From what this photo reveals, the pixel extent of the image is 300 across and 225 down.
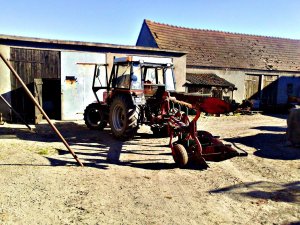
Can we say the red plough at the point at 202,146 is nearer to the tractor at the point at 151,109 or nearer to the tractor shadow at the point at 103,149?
the tractor at the point at 151,109

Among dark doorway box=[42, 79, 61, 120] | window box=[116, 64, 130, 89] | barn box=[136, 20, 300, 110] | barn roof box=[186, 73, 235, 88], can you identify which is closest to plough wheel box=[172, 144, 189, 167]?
window box=[116, 64, 130, 89]

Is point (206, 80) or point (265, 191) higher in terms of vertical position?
point (206, 80)

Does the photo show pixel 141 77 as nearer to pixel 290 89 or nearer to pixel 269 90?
pixel 269 90

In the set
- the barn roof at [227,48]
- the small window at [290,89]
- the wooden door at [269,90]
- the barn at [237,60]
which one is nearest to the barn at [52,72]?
the barn at [237,60]

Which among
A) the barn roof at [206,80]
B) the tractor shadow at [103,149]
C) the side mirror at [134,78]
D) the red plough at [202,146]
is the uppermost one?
the barn roof at [206,80]

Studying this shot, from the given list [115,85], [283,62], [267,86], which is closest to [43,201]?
[115,85]

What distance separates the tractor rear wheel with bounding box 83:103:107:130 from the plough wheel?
15.3ft

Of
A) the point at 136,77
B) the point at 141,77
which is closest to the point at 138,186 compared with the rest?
the point at 136,77

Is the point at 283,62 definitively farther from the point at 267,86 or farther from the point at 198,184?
the point at 198,184

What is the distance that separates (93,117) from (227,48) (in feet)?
45.1

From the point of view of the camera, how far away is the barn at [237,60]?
1858 centimetres

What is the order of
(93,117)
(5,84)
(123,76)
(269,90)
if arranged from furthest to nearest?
(269,90) < (5,84) < (93,117) < (123,76)

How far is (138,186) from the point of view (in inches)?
191

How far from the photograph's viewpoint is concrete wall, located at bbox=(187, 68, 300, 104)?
18.9m
